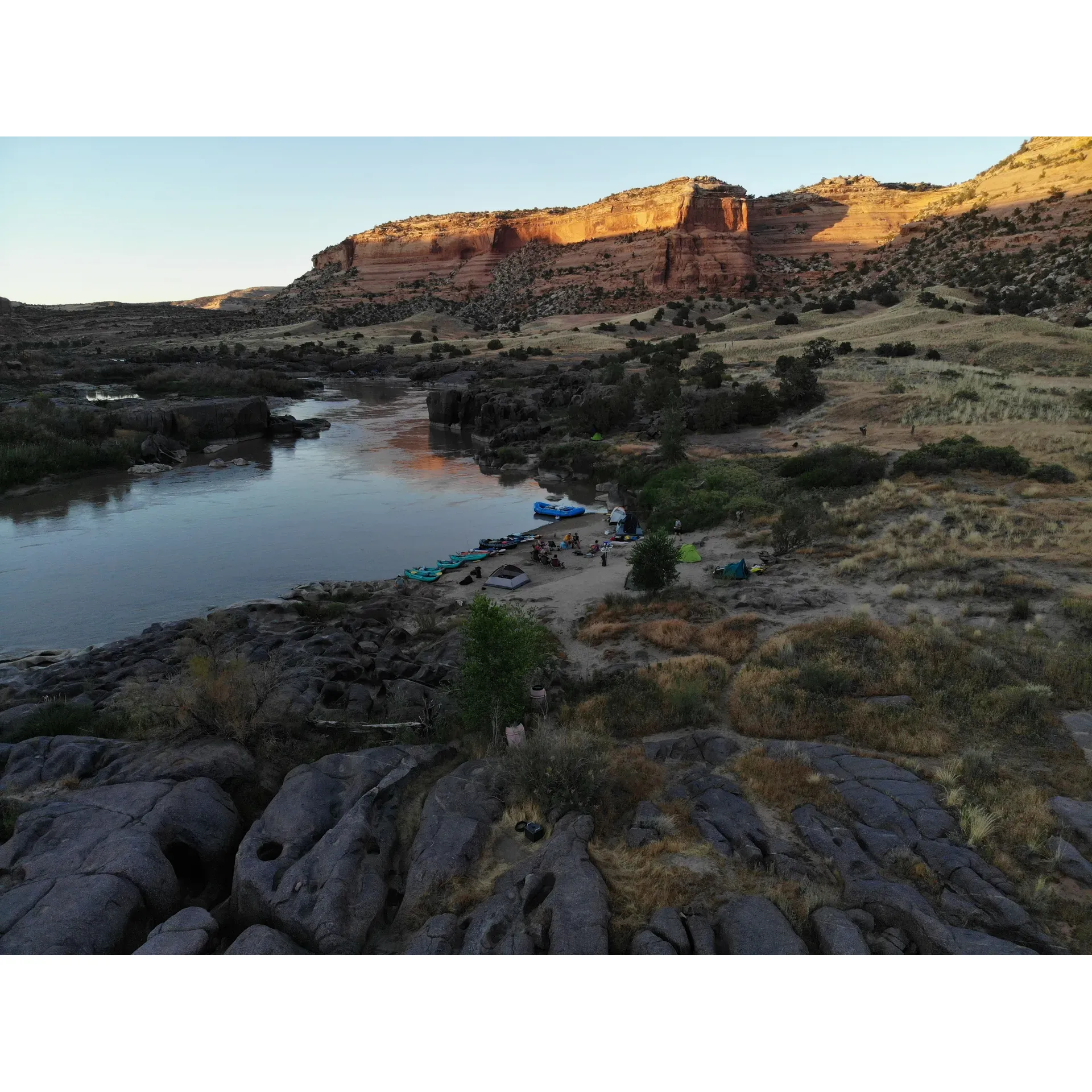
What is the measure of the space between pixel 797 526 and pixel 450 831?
54.9 feet

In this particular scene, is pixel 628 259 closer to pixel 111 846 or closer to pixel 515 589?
pixel 515 589

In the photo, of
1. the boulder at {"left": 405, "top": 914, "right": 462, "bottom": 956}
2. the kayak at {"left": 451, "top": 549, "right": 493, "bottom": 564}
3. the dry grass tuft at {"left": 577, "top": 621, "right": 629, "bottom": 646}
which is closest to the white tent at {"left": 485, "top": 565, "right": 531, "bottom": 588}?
the kayak at {"left": 451, "top": 549, "right": 493, "bottom": 564}

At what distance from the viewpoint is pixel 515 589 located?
20922 mm

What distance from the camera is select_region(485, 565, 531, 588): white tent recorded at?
833 inches

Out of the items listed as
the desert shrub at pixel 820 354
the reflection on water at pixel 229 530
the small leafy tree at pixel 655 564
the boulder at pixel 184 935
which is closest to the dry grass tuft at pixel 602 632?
the small leafy tree at pixel 655 564

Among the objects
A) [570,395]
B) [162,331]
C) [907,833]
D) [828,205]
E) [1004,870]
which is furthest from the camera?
[828,205]

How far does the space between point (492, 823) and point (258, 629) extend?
39.0 ft

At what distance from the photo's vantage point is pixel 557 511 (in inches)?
1185

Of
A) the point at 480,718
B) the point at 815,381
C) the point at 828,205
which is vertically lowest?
the point at 480,718

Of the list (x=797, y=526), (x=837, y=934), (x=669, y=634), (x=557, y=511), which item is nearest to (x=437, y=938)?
(x=837, y=934)

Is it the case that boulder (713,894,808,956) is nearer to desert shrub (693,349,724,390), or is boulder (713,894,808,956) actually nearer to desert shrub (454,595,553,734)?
desert shrub (454,595,553,734)

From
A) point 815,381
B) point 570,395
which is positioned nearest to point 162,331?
point 570,395

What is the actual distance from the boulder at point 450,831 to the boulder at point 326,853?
390mm

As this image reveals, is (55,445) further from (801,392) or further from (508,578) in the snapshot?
(801,392)
